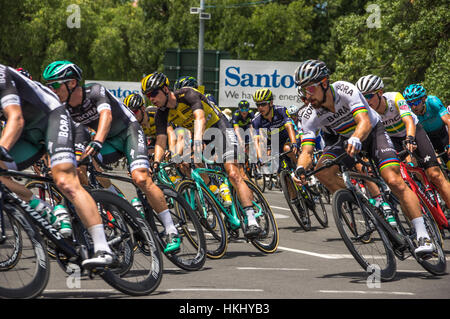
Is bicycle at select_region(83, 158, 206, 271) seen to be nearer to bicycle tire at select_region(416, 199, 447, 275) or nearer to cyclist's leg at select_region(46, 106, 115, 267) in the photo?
cyclist's leg at select_region(46, 106, 115, 267)

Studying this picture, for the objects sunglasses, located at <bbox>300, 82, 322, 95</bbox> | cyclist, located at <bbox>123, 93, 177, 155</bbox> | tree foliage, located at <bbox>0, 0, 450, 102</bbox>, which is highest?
tree foliage, located at <bbox>0, 0, 450, 102</bbox>

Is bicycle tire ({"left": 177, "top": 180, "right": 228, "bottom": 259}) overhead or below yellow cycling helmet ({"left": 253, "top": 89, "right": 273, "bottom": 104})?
below

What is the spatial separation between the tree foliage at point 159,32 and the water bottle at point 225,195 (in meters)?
22.1

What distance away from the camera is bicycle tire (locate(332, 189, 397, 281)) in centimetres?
658

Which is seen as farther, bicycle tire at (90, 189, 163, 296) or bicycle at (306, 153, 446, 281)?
bicycle at (306, 153, 446, 281)

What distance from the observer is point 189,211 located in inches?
283

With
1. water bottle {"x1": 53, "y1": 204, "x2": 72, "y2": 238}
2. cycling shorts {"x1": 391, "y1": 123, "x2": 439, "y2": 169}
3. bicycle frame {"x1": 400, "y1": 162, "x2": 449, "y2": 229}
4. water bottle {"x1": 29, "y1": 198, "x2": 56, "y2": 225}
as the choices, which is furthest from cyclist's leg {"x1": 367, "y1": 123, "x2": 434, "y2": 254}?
water bottle {"x1": 29, "y1": 198, "x2": 56, "y2": 225}

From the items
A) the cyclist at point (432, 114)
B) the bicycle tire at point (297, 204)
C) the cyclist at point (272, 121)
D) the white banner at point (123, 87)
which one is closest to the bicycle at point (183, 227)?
the bicycle tire at point (297, 204)

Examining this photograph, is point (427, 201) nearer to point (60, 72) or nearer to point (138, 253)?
point (138, 253)

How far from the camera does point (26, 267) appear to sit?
5.08m

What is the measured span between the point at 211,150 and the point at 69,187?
386cm

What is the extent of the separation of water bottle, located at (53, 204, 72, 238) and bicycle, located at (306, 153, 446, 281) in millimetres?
2380

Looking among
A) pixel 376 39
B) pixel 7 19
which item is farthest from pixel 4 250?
pixel 7 19

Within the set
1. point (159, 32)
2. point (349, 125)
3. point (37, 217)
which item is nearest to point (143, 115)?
point (349, 125)
